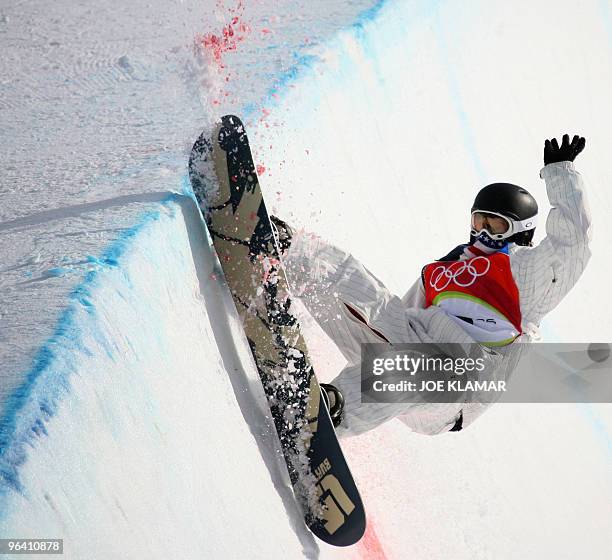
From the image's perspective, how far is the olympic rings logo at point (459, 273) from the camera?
9.70 feet

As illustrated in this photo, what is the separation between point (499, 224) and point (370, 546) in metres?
1.32

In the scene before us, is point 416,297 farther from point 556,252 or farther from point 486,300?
point 556,252

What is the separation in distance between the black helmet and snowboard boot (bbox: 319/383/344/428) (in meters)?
0.84

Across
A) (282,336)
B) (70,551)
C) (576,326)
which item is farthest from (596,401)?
(70,551)

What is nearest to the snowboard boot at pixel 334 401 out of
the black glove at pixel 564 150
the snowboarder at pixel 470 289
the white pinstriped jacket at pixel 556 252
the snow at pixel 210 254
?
the snowboarder at pixel 470 289

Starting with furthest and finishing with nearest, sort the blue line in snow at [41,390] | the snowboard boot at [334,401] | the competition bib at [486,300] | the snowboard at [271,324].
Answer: the competition bib at [486,300], the snowboard boot at [334,401], the snowboard at [271,324], the blue line in snow at [41,390]

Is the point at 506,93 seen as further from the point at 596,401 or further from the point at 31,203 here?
the point at 31,203

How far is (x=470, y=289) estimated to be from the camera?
2.95 meters

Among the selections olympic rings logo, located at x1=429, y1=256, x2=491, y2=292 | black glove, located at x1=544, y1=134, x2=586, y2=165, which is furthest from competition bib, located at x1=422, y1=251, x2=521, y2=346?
black glove, located at x1=544, y1=134, x2=586, y2=165

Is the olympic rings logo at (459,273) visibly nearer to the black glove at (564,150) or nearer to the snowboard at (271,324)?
the black glove at (564,150)

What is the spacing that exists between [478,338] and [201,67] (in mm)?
1281

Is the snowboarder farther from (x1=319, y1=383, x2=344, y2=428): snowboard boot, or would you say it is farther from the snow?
the snow

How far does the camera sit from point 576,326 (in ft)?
16.8

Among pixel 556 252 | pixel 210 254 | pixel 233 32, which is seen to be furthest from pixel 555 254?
pixel 233 32
